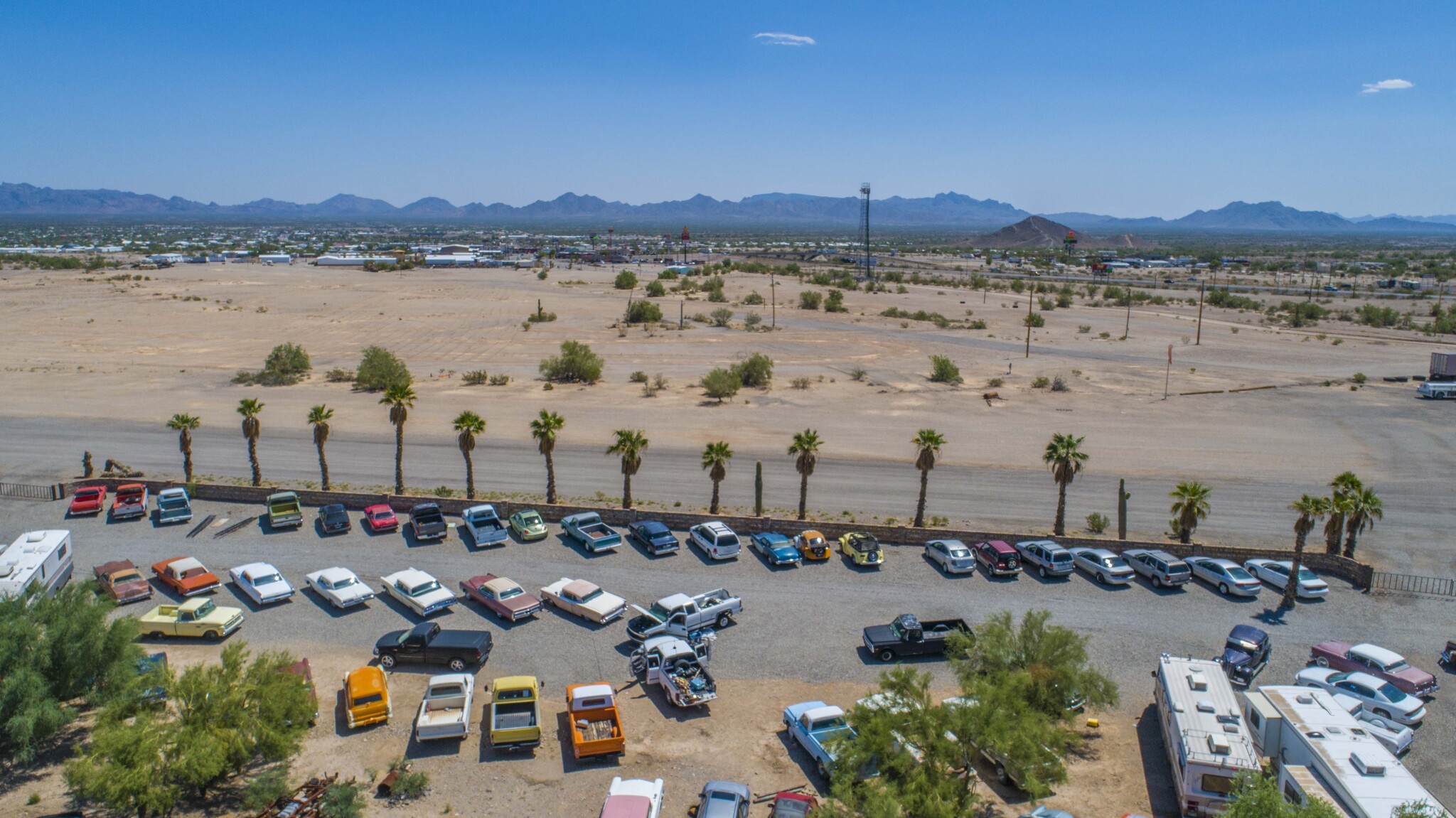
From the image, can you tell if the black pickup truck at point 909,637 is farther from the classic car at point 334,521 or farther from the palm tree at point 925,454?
the classic car at point 334,521

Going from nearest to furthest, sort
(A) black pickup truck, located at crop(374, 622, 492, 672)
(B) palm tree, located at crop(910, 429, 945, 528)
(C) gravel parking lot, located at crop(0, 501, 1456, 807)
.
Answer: (A) black pickup truck, located at crop(374, 622, 492, 672)
(C) gravel parking lot, located at crop(0, 501, 1456, 807)
(B) palm tree, located at crop(910, 429, 945, 528)

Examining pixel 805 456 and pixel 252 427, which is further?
pixel 252 427

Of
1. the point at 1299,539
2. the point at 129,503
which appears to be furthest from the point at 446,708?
the point at 1299,539

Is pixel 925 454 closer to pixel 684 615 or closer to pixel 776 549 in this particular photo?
pixel 776 549

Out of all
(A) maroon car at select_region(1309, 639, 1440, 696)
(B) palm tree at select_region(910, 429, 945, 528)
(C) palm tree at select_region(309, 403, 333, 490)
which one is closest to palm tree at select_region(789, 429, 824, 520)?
(B) palm tree at select_region(910, 429, 945, 528)

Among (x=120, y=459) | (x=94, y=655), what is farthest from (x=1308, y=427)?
(x=120, y=459)

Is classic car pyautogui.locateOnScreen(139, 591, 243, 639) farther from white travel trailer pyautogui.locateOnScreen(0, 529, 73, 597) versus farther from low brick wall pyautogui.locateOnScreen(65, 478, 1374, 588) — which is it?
low brick wall pyautogui.locateOnScreen(65, 478, 1374, 588)
